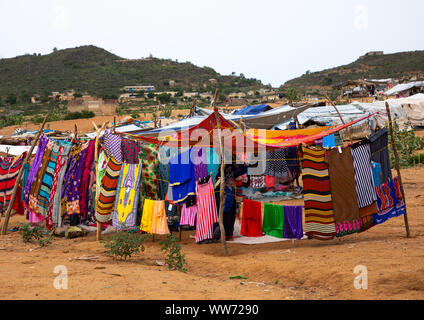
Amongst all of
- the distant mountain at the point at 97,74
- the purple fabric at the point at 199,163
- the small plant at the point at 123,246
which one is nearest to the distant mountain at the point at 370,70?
the distant mountain at the point at 97,74

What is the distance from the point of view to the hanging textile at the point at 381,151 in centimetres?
669

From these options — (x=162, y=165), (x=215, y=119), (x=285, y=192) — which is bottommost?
(x=285, y=192)

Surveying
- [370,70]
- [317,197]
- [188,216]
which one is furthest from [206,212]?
[370,70]

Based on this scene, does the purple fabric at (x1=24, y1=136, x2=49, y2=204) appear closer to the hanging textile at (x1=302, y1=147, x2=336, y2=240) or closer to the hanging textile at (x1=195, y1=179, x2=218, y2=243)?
the hanging textile at (x1=195, y1=179, x2=218, y2=243)

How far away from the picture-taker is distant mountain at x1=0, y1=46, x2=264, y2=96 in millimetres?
51719

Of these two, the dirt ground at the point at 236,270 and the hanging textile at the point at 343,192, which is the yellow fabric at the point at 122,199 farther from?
the hanging textile at the point at 343,192

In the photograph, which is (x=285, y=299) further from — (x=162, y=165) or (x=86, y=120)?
(x=86, y=120)

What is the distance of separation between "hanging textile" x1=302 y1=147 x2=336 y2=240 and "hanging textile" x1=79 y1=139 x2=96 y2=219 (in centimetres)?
395

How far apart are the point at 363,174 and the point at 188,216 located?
273cm

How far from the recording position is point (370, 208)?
21.7ft

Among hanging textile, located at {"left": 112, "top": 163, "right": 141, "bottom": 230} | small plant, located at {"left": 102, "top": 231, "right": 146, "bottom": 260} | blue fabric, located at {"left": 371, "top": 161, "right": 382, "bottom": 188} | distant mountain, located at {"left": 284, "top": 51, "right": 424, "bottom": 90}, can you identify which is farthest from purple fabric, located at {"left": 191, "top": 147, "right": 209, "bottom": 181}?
distant mountain, located at {"left": 284, "top": 51, "right": 424, "bottom": 90}

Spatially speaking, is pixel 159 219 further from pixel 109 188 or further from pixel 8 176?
pixel 8 176
